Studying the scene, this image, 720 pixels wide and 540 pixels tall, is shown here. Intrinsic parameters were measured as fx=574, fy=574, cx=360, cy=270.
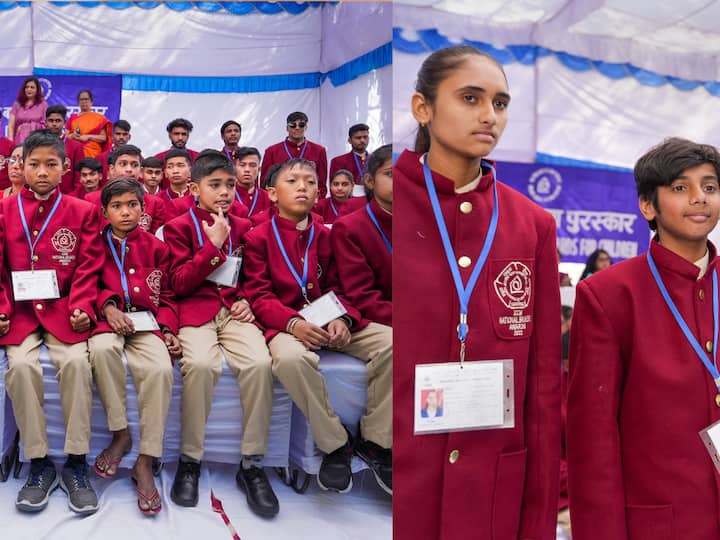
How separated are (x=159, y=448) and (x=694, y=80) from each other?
1.00 metres

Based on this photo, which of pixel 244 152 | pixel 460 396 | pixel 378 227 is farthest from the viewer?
pixel 244 152

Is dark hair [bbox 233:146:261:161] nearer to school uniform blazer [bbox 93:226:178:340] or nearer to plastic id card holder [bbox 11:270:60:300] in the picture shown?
school uniform blazer [bbox 93:226:178:340]

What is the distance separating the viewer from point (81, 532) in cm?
86

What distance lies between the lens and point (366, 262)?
0.79 meters

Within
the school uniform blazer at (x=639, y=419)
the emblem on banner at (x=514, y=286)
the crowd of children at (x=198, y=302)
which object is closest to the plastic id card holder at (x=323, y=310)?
the crowd of children at (x=198, y=302)

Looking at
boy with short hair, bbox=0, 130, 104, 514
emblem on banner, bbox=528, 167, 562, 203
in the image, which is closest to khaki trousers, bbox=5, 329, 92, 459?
boy with short hair, bbox=0, 130, 104, 514

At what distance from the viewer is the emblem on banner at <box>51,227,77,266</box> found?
910 millimetres

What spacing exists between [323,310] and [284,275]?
0.25 feet

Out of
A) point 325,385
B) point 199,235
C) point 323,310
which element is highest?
point 199,235

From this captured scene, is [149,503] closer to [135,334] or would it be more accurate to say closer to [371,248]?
[135,334]

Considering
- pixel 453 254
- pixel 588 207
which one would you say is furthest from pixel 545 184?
pixel 453 254

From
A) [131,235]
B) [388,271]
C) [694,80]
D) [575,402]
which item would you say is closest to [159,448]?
[131,235]

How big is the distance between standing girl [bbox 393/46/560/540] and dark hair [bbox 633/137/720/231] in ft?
0.63

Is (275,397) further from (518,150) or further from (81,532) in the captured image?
(518,150)
